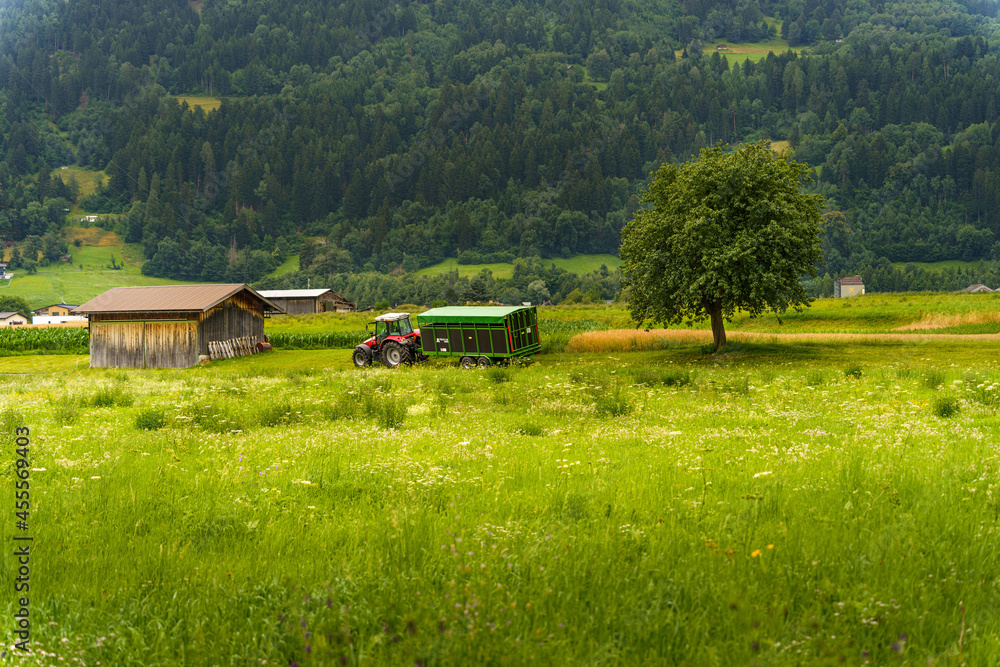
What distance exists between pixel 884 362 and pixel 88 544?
32747 mm

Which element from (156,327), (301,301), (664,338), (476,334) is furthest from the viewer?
(301,301)

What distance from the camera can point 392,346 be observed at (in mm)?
39906

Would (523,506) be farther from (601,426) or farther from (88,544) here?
(601,426)

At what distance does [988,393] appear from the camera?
1659 centimetres

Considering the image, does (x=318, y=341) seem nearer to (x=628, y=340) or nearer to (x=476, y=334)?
(x=476, y=334)

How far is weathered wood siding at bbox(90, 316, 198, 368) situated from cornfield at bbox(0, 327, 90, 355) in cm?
1400

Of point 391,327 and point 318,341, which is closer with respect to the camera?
point 391,327

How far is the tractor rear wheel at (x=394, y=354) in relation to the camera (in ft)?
129

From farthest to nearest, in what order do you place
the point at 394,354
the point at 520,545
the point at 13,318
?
1. the point at 13,318
2. the point at 394,354
3. the point at 520,545

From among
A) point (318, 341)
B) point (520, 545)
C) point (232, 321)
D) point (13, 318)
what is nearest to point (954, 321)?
point (318, 341)

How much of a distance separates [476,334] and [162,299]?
30.5 metres

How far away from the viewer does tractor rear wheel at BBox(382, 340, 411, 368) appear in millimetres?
39344

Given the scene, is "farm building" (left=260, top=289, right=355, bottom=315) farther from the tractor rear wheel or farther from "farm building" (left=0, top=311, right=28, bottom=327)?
the tractor rear wheel

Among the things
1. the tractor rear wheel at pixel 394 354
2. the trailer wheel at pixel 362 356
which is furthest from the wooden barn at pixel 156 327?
the tractor rear wheel at pixel 394 354
